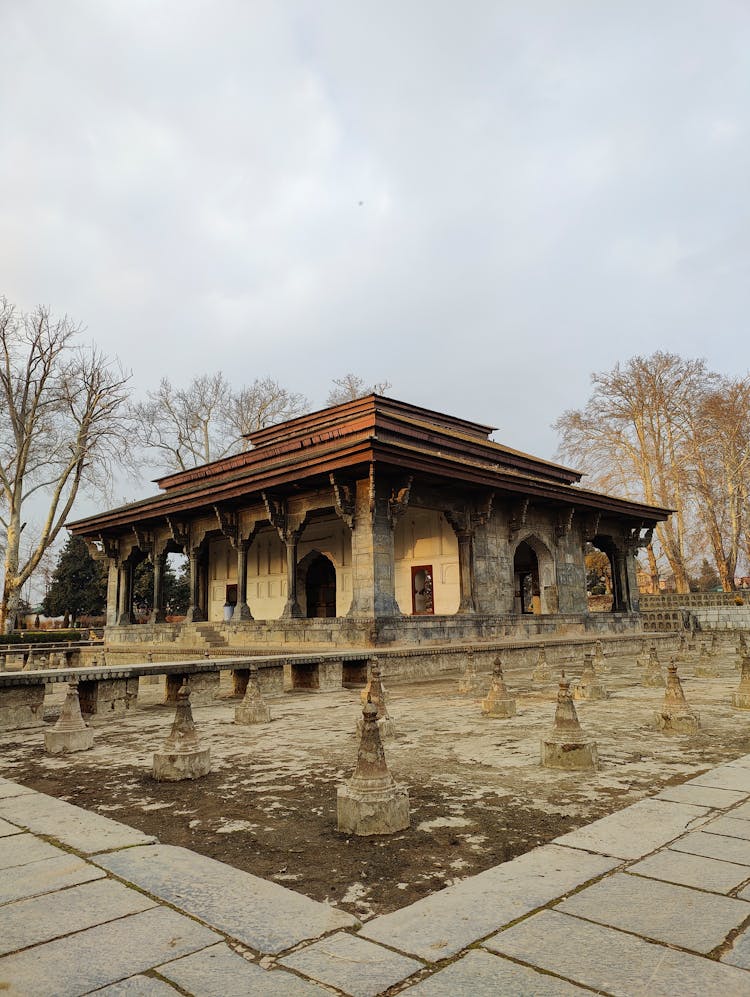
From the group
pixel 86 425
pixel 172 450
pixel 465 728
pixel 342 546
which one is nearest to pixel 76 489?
pixel 86 425

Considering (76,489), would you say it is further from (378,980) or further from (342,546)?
(378,980)

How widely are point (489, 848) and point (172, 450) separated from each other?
107ft

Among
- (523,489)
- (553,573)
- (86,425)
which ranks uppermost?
(86,425)

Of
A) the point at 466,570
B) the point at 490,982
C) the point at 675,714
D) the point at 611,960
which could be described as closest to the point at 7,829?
the point at 490,982

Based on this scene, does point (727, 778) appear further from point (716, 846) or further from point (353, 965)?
point (353, 965)

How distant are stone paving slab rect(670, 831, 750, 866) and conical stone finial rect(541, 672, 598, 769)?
57.7 inches

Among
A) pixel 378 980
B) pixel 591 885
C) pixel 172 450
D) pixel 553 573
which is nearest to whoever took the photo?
pixel 378 980

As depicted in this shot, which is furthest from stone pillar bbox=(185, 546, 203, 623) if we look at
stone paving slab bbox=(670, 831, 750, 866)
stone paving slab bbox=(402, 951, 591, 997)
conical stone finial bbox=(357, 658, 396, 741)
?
A: stone paving slab bbox=(402, 951, 591, 997)

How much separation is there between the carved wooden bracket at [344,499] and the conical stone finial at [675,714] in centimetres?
945

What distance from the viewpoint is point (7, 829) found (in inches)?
143

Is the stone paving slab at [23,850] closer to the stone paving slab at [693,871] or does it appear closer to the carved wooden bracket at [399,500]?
the stone paving slab at [693,871]

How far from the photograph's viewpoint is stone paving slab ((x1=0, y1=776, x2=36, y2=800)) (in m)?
4.36

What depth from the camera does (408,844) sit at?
3.31m

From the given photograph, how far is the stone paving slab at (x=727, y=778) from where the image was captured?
4.13m
